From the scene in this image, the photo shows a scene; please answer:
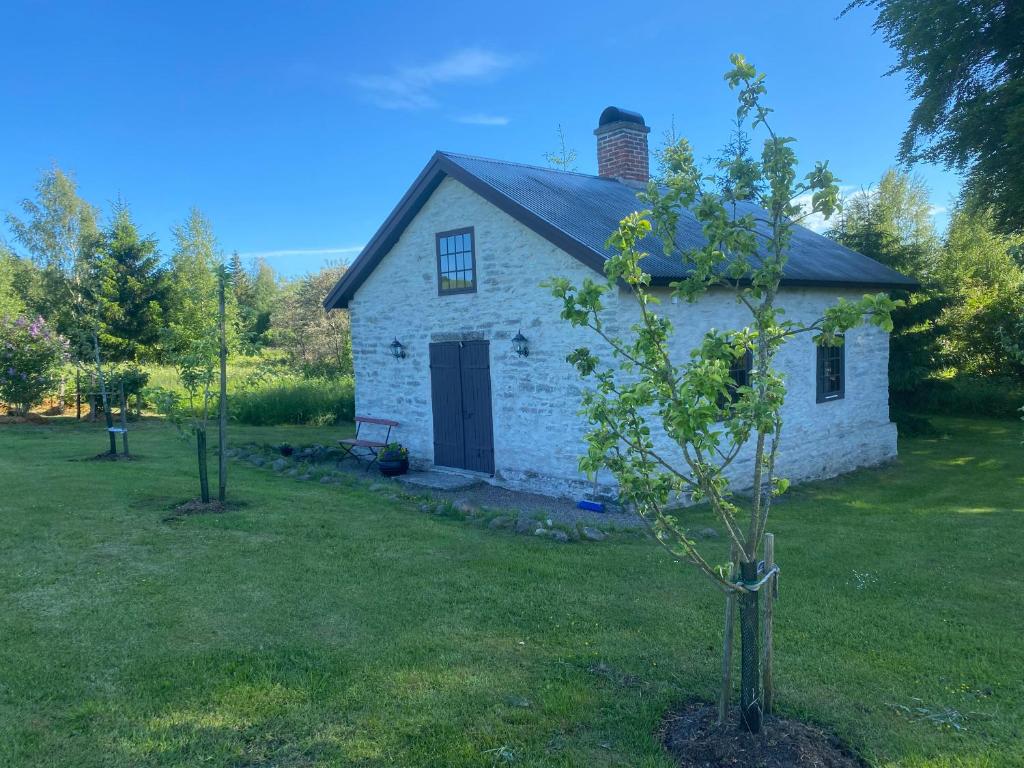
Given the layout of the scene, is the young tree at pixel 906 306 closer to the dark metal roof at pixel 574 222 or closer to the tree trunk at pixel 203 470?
the dark metal roof at pixel 574 222

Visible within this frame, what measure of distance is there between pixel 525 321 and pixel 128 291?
1677cm

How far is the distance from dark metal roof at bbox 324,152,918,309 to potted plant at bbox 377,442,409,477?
3481mm

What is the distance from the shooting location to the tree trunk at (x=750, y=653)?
12.0 ft

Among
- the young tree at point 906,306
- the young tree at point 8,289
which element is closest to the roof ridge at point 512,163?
the young tree at point 906,306

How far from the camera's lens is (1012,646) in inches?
201

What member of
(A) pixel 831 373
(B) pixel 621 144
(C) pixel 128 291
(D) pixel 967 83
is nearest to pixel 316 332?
(C) pixel 128 291

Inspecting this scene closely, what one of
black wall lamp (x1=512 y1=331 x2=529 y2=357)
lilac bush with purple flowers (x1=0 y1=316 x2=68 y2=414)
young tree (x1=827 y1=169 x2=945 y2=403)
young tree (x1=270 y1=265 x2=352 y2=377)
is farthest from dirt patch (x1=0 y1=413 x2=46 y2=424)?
young tree (x1=827 y1=169 x2=945 y2=403)

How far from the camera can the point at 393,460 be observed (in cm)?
1230

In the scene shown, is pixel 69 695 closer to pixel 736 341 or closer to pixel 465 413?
pixel 736 341

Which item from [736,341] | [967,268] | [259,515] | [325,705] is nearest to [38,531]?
[259,515]

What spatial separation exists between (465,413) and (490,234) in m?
3.00

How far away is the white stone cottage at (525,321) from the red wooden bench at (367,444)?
0.24 metres

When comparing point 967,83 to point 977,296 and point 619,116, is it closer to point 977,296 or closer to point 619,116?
point 619,116

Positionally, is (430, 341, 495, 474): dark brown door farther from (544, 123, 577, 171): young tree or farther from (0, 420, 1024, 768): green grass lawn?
(544, 123, 577, 171): young tree
